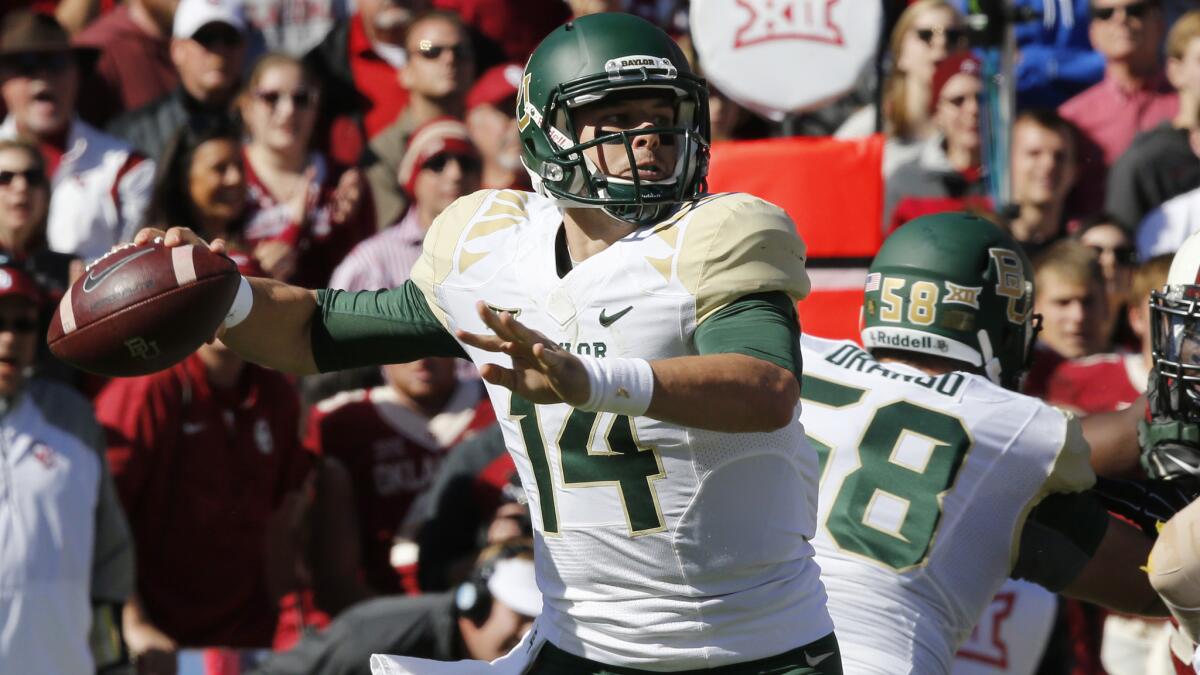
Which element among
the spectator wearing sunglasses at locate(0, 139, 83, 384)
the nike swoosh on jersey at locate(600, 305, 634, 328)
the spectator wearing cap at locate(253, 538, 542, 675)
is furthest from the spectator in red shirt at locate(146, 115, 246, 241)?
the nike swoosh on jersey at locate(600, 305, 634, 328)

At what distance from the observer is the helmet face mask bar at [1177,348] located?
386 centimetres

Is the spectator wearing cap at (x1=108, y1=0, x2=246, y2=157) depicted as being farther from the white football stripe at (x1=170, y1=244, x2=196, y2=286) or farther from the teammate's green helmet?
the white football stripe at (x1=170, y1=244, x2=196, y2=286)

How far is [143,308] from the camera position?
362 centimetres

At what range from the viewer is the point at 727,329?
3303 mm

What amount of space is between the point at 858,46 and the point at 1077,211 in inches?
82.3

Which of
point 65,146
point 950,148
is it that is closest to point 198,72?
point 65,146

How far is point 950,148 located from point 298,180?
2691 millimetres

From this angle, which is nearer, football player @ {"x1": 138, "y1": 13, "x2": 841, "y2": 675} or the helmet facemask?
football player @ {"x1": 138, "y1": 13, "x2": 841, "y2": 675}

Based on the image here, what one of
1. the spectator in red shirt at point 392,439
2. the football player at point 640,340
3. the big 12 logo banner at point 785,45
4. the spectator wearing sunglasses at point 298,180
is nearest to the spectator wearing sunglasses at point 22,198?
the spectator wearing sunglasses at point 298,180

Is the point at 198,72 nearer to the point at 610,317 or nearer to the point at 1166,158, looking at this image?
the point at 1166,158

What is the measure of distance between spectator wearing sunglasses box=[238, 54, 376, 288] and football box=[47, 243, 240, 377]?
150 inches

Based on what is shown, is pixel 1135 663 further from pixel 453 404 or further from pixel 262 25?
pixel 262 25

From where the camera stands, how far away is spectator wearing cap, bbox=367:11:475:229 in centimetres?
806

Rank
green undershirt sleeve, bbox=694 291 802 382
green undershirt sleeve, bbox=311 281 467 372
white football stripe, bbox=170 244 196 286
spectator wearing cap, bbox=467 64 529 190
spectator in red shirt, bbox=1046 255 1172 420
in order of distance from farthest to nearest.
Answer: spectator wearing cap, bbox=467 64 529 190
spectator in red shirt, bbox=1046 255 1172 420
green undershirt sleeve, bbox=311 281 467 372
white football stripe, bbox=170 244 196 286
green undershirt sleeve, bbox=694 291 802 382
